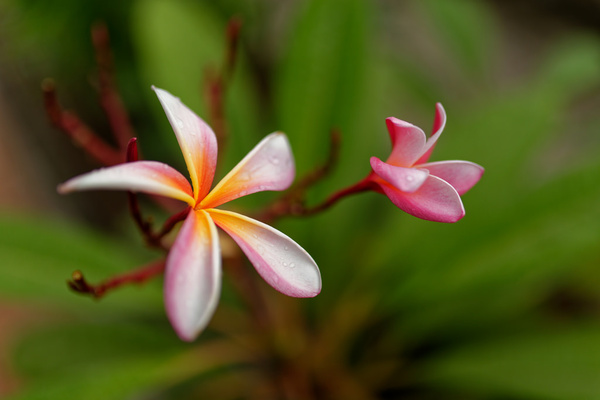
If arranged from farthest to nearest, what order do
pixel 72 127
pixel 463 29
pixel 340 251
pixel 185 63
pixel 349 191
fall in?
pixel 463 29 → pixel 340 251 → pixel 185 63 → pixel 72 127 → pixel 349 191

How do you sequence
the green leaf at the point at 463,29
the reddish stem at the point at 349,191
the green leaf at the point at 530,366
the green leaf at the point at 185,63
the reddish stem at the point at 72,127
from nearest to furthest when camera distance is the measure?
the reddish stem at the point at 349,191, the reddish stem at the point at 72,127, the green leaf at the point at 530,366, the green leaf at the point at 185,63, the green leaf at the point at 463,29

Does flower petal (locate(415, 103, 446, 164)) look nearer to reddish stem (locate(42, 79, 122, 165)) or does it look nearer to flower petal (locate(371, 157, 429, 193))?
flower petal (locate(371, 157, 429, 193))

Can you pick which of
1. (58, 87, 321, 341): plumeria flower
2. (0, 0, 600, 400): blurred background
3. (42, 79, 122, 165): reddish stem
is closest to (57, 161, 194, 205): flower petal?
(58, 87, 321, 341): plumeria flower

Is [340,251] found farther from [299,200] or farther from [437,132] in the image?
[437,132]

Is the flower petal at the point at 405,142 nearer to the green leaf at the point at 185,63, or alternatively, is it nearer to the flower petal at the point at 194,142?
the flower petal at the point at 194,142

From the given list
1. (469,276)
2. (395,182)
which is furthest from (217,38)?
(395,182)

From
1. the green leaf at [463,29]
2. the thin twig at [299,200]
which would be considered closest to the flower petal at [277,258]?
the thin twig at [299,200]

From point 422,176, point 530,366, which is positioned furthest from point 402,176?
point 530,366
